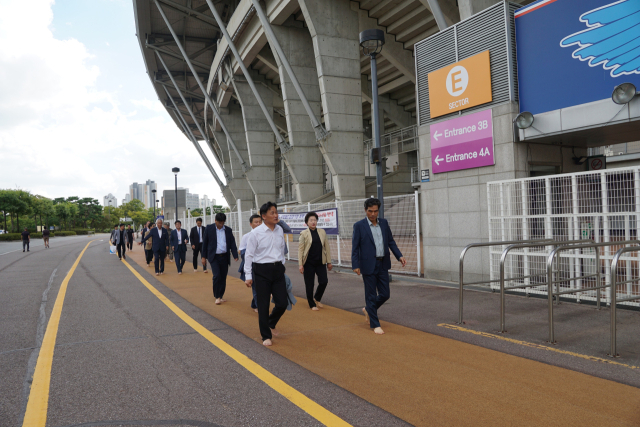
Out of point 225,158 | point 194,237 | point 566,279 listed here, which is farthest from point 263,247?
point 225,158

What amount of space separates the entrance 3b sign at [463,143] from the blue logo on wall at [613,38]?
6.70 feet

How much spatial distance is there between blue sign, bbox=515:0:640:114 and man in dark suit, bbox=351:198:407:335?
4.88 meters

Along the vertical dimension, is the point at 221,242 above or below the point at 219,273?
above

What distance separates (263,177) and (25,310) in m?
26.3

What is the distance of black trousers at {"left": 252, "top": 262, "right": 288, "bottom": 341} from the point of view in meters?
5.36

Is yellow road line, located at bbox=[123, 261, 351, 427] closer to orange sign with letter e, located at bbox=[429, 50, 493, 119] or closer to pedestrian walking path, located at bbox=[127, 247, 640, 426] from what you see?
pedestrian walking path, located at bbox=[127, 247, 640, 426]

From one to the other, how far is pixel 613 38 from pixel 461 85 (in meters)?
3.03

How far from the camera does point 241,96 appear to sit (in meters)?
32.0

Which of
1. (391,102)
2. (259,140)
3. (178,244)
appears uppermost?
(391,102)

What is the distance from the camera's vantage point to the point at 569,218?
7633 mm

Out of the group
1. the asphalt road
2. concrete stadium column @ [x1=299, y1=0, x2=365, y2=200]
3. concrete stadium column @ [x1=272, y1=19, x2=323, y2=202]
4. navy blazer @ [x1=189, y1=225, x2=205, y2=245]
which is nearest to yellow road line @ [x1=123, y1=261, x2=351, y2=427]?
the asphalt road

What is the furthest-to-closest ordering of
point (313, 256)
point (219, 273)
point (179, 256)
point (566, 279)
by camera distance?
point (179, 256), point (219, 273), point (313, 256), point (566, 279)

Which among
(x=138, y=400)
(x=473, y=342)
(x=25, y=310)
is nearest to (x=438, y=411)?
(x=473, y=342)

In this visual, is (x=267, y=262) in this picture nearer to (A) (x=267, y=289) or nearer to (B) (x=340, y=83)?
(A) (x=267, y=289)
